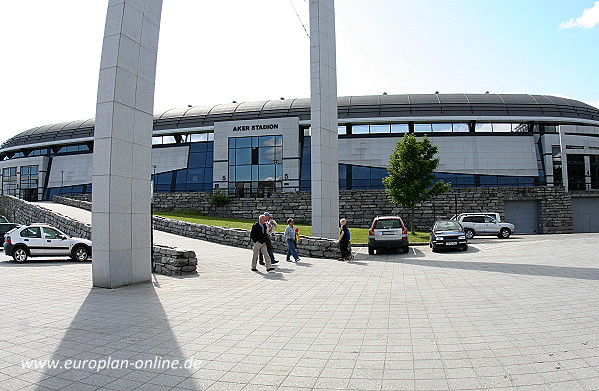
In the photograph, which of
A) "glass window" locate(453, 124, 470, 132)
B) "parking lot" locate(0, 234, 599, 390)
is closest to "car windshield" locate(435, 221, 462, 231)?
"parking lot" locate(0, 234, 599, 390)

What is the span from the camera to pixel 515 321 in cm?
548

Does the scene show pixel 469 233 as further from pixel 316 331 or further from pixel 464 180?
pixel 316 331

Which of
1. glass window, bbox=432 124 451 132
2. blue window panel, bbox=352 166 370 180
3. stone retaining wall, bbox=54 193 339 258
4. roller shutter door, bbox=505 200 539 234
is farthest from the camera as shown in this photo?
glass window, bbox=432 124 451 132

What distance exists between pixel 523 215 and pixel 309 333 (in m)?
32.2

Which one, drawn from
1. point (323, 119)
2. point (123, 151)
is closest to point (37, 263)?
point (123, 151)

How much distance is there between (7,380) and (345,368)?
323 cm

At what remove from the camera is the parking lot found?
362cm

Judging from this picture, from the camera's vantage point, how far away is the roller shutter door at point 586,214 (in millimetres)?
32906

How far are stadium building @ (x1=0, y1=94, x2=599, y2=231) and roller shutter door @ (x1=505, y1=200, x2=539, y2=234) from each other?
473 centimetres

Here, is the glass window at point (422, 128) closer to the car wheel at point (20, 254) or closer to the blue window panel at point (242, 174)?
the blue window panel at point (242, 174)

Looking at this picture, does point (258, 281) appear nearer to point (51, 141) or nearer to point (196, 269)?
point (196, 269)

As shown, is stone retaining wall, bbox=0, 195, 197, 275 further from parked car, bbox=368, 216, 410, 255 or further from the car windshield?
the car windshield

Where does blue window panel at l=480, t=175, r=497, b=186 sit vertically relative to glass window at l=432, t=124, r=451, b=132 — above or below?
below

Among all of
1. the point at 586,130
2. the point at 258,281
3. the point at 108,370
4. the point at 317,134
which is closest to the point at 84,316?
the point at 108,370
